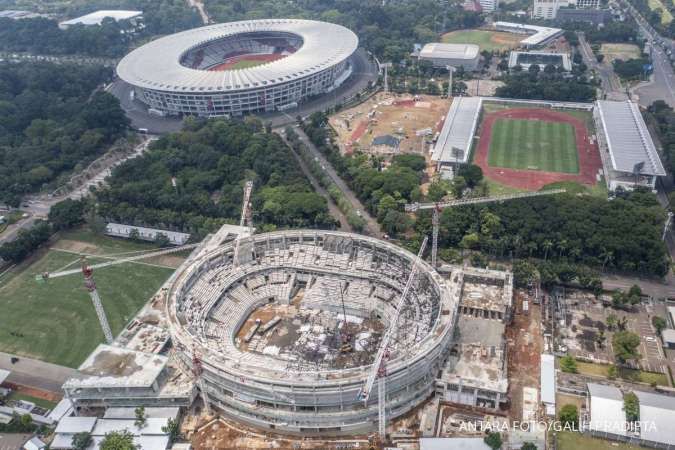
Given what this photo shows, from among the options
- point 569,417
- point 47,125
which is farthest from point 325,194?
point 47,125

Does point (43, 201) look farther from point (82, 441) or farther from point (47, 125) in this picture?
point (82, 441)

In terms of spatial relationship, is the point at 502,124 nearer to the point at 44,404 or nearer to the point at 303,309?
the point at 303,309

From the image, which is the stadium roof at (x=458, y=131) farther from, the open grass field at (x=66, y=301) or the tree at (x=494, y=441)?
the tree at (x=494, y=441)

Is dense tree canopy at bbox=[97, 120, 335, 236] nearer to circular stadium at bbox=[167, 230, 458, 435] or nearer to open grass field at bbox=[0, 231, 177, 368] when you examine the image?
open grass field at bbox=[0, 231, 177, 368]

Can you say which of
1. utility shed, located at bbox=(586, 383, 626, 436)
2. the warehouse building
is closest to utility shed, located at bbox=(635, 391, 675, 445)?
utility shed, located at bbox=(586, 383, 626, 436)

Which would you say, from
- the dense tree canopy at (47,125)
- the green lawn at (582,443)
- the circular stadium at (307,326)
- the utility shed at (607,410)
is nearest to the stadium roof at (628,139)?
the utility shed at (607,410)

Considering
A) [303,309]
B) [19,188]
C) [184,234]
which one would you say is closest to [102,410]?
[303,309]
